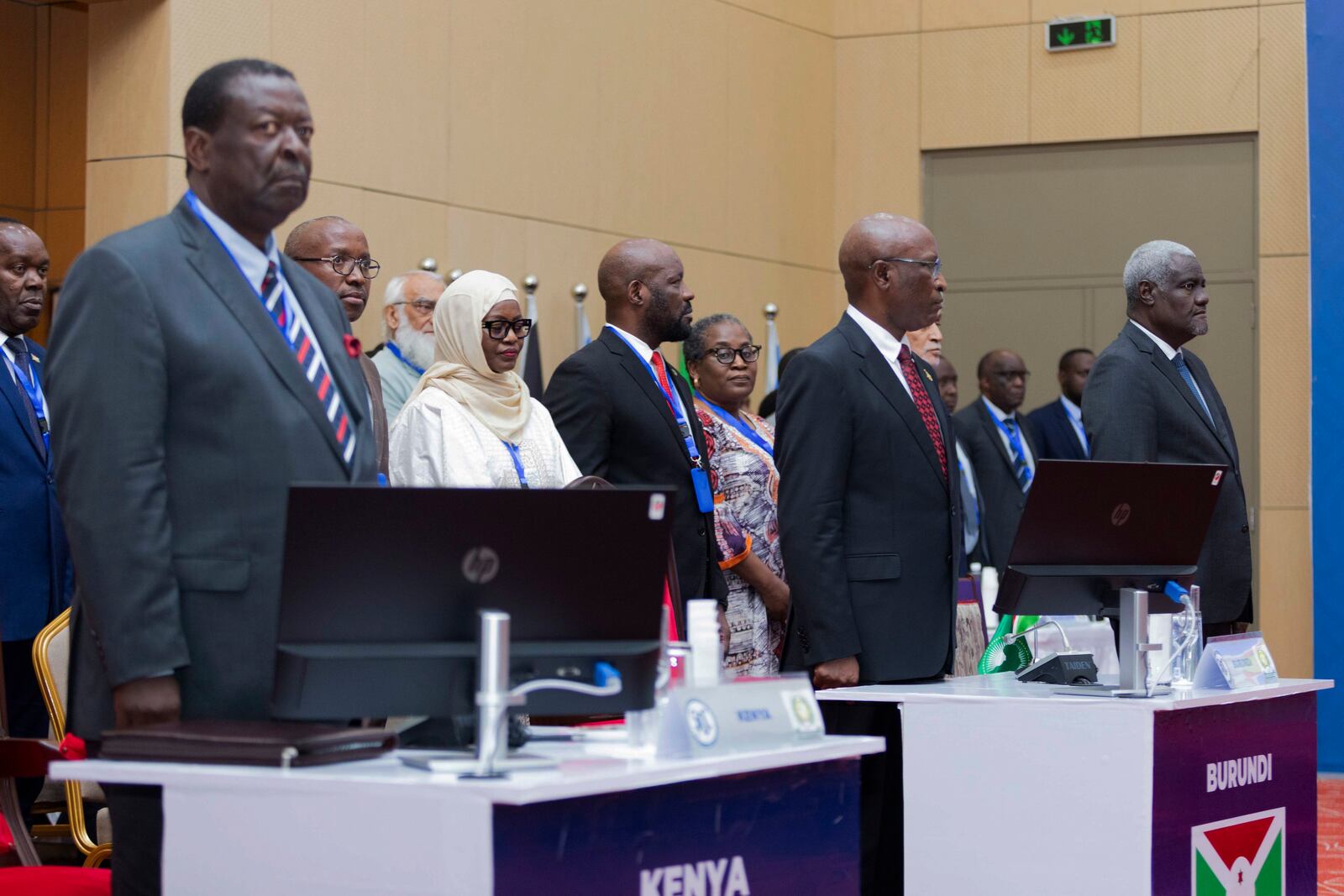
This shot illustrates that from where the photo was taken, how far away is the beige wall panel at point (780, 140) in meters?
9.26

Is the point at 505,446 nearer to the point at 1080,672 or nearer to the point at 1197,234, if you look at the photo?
the point at 1080,672

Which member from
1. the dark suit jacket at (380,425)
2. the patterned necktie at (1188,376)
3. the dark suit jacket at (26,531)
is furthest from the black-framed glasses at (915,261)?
the dark suit jacket at (26,531)

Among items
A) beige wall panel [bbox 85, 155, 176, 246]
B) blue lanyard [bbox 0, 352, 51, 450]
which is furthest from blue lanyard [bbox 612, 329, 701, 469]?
beige wall panel [bbox 85, 155, 176, 246]

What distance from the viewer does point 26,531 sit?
4.54 meters

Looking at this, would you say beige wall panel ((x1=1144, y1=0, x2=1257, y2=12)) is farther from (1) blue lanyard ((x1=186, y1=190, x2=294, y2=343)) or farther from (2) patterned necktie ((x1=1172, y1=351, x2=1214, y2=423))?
(1) blue lanyard ((x1=186, y1=190, x2=294, y2=343))

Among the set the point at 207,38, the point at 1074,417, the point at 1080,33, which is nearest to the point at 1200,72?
the point at 1080,33

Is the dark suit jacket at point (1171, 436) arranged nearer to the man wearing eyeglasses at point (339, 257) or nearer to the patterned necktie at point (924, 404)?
the patterned necktie at point (924, 404)

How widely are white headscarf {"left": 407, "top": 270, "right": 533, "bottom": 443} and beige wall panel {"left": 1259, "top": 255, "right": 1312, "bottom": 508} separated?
5774 millimetres

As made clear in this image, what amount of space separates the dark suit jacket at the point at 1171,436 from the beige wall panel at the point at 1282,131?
4.72m

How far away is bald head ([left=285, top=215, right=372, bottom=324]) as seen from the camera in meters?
4.60

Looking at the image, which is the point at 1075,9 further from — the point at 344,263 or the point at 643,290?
the point at 344,263

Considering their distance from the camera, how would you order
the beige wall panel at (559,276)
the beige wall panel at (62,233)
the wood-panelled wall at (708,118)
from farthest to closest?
the beige wall panel at (62,233) < the beige wall panel at (559,276) < the wood-panelled wall at (708,118)

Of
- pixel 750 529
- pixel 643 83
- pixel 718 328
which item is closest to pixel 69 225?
Answer: pixel 643 83

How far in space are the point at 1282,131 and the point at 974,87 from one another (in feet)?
5.44
